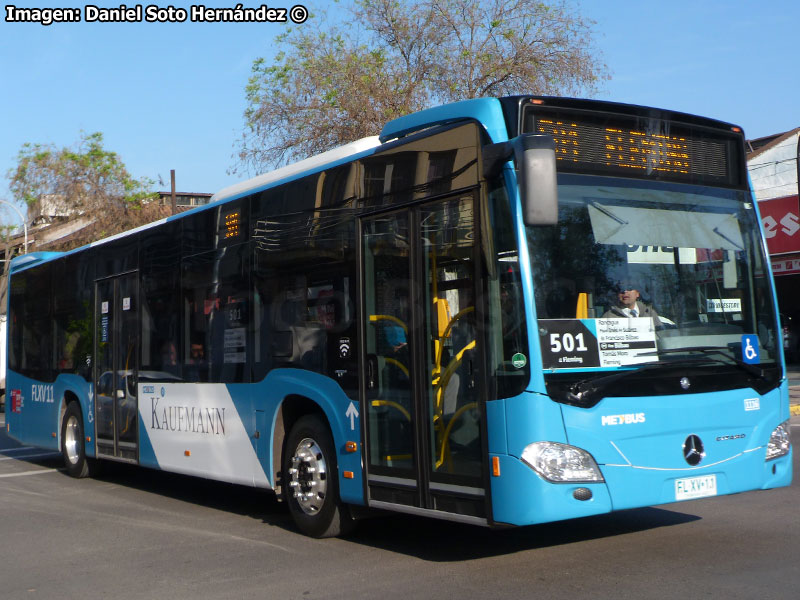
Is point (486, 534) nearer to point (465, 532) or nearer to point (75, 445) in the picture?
point (465, 532)

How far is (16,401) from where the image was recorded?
15039mm

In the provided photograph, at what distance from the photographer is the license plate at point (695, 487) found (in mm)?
6359

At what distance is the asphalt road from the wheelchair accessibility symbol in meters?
1.31

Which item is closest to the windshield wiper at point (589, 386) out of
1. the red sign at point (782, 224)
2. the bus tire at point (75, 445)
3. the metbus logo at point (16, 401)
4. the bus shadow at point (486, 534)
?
the bus shadow at point (486, 534)

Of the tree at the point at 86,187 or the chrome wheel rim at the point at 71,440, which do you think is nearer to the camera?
the chrome wheel rim at the point at 71,440

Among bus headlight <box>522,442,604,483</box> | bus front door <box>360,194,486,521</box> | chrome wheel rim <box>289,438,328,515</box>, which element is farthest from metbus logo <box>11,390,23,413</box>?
bus headlight <box>522,442,604,483</box>

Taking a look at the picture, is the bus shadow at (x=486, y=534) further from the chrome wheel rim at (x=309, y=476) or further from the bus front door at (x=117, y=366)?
the bus front door at (x=117, y=366)

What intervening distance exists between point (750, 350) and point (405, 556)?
114 inches

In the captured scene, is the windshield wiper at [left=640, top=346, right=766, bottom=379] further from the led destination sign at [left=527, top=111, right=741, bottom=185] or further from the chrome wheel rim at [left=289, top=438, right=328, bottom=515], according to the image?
the chrome wheel rim at [left=289, top=438, right=328, bottom=515]

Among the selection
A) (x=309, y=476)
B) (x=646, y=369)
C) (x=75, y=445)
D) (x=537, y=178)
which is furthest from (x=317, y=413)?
(x=75, y=445)

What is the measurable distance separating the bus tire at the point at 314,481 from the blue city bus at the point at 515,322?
0.02 m

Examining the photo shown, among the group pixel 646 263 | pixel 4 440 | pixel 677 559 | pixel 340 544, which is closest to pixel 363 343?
pixel 340 544

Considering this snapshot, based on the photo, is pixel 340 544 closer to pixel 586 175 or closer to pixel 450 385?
pixel 450 385

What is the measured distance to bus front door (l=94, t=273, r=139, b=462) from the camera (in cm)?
1135
